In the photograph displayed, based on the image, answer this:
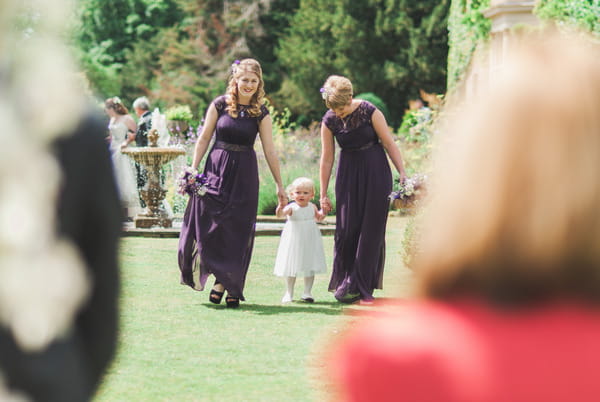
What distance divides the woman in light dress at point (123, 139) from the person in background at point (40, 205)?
1518 cm

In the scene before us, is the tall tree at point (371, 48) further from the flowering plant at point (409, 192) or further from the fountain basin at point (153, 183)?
the flowering plant at point (409, 192)

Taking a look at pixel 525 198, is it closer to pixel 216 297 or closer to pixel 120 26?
pixel 216 297

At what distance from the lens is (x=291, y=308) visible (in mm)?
8820

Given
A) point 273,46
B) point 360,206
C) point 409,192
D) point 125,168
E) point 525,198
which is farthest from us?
point 273,46

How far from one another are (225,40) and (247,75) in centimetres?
3665

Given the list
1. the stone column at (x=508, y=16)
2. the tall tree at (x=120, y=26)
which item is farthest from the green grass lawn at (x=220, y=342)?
the tall tree at (x=120, y=26)

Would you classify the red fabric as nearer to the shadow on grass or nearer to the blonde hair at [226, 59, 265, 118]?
the shadow on grass

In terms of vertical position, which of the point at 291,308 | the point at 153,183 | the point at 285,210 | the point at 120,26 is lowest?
the point at 291,308

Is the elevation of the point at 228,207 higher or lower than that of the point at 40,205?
lower

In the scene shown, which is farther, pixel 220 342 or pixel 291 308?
pixel 291 308

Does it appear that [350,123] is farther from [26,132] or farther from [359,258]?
[26,132]

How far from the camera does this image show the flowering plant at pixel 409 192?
898 cm

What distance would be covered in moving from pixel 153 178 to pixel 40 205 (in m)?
16.1

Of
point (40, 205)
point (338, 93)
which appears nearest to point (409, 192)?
point (338, 93)
